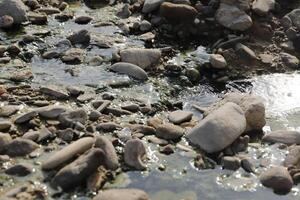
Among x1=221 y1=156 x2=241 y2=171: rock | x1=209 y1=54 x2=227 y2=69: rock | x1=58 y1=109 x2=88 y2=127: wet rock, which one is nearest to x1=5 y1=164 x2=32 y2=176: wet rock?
x1=58 y1=109 x2=88 y2=127: wet rock

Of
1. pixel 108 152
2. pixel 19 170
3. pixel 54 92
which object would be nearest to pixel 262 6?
pixel 54 92

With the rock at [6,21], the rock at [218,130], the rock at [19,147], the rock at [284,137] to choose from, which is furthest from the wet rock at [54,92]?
the rock at [284,137]

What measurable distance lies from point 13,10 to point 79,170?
3002 mm

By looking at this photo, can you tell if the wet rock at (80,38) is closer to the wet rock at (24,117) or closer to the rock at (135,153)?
the wet rock at (24,117)

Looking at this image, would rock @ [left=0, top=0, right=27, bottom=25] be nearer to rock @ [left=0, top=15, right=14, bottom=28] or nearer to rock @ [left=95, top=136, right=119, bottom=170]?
rock @ [left=0, top=15, right=14, bottom=28]

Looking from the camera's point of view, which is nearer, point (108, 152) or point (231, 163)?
point (108, 152)

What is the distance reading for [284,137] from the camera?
475 cm

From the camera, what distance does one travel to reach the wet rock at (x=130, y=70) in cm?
558

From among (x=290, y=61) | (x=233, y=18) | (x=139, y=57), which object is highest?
(x=233, y=18)

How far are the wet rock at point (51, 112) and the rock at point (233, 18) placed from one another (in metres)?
2.52

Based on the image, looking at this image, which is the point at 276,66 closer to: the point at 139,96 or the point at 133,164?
the point at 139,96

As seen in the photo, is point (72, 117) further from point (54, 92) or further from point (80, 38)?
point (80, 38)

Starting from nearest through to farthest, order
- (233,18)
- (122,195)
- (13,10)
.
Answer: (122,195)
(13,10)
(233,18)

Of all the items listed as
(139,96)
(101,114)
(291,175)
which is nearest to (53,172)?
(101,114)
